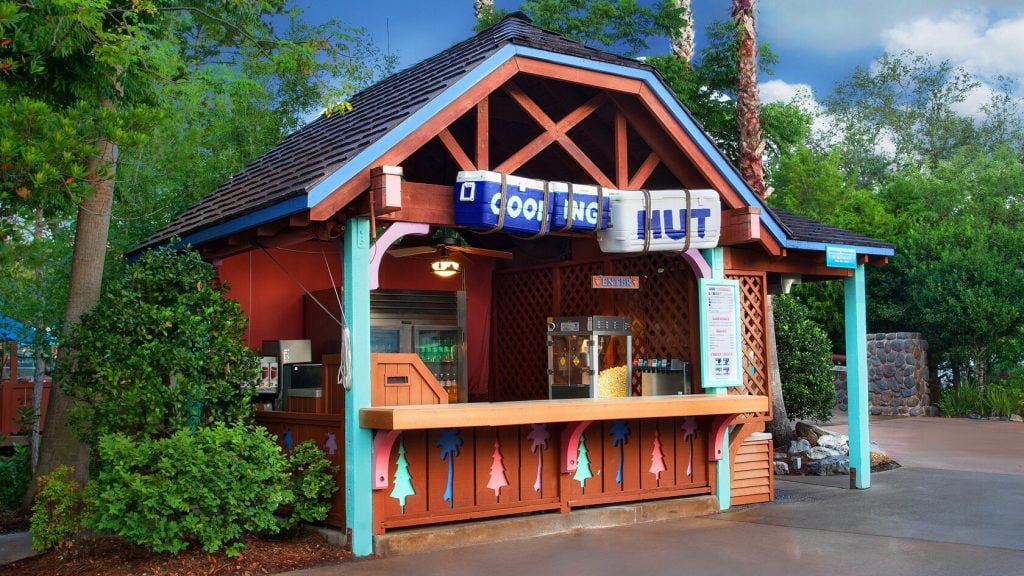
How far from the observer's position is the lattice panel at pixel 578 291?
11273 millimetres

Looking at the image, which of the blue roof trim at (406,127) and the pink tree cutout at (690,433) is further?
the pink tree cutout at (690,433)

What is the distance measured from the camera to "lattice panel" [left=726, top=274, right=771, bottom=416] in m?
10.6

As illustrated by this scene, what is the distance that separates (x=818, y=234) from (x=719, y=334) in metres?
2.22

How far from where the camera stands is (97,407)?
7.59 metres

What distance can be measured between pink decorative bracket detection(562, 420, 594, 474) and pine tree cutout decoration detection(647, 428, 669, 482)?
1062mm

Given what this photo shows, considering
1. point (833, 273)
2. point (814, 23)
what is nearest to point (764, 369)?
point (833, 273)

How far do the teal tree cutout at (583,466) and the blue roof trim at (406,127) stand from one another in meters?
3.31

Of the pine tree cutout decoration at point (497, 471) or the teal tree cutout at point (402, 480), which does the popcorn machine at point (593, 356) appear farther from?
the teal tree cutout at point (402, 480)

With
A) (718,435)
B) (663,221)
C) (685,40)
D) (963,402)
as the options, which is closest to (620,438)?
(718,435)

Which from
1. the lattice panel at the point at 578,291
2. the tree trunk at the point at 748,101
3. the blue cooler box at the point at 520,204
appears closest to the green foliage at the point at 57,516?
the blue cooler box at the point at 520,204

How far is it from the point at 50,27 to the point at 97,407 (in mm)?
2912

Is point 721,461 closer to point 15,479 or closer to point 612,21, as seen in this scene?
point 15,479

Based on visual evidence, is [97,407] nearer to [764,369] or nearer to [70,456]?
[70,456]

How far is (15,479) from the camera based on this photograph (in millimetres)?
10852
